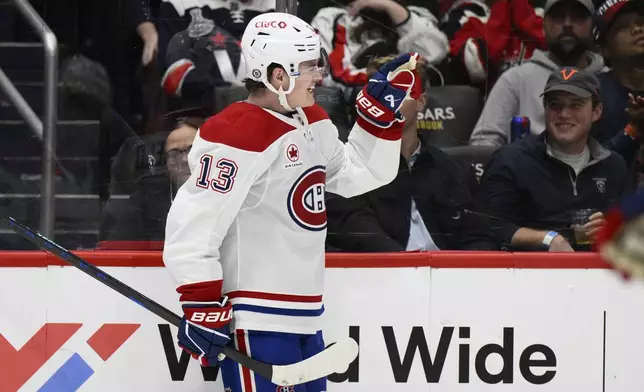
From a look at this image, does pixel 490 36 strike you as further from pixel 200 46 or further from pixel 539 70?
pixel 200 46

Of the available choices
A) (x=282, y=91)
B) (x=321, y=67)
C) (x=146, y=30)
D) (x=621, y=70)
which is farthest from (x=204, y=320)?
(x=621, y=70)

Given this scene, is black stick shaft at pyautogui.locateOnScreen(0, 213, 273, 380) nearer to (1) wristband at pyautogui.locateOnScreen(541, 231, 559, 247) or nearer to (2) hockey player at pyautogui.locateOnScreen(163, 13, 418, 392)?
(2) hockey player at pyautogui.locateOnScreen(163, 13, 418, 392)

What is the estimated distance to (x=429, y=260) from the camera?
296cm

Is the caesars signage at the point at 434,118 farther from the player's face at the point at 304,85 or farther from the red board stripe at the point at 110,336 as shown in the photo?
the red board stripe at the point at 110,336

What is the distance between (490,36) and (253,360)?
1.26 m

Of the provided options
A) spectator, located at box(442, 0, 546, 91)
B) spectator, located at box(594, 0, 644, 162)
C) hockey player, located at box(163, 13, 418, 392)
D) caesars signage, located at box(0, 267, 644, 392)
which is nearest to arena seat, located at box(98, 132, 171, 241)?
caesars signage, located at box(0, 267, 644, 392)

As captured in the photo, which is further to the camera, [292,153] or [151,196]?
[151,196]

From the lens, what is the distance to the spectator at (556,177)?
3043 mm

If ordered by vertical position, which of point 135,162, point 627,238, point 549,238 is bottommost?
point 549,238

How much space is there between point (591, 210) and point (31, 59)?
166 cm

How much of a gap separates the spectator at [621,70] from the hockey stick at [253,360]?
1.07 meters

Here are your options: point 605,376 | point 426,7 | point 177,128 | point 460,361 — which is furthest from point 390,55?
point 605,376

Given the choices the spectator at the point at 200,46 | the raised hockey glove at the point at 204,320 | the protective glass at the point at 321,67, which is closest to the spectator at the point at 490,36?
the protective glass at the point at 321,67

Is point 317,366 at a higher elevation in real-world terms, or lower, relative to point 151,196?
lower
